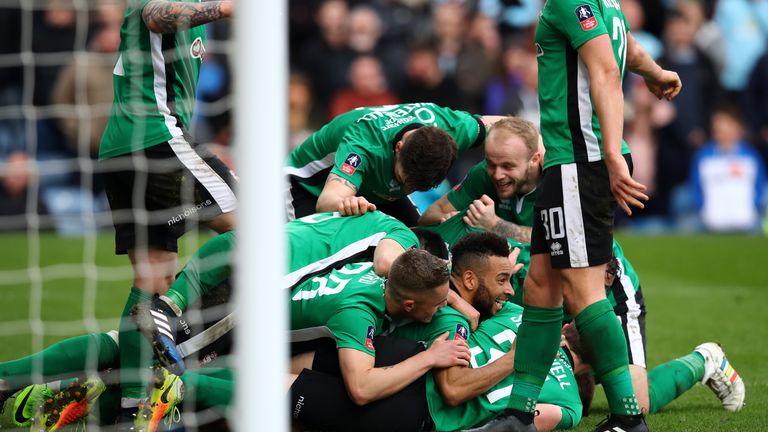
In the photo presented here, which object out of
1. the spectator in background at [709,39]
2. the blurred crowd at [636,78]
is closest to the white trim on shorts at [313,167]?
the blurred crowd at [636,78]

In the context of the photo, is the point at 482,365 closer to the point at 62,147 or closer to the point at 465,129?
the point at 465,129

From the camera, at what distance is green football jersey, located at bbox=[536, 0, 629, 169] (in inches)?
156

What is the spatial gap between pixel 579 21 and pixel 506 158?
1187 millimetres

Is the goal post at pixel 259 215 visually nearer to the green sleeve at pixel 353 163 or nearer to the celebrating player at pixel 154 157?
the celebrating player at pixel 154 157

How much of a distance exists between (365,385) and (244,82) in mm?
1854

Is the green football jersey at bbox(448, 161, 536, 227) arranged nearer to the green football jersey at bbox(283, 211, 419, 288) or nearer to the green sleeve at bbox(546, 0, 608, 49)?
the green football jersey at bbox(283, 211, 419, 288)

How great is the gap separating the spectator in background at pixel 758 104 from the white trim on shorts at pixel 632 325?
8.58 meters

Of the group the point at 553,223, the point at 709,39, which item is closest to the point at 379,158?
the point at 553,223

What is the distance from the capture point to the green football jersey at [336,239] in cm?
485

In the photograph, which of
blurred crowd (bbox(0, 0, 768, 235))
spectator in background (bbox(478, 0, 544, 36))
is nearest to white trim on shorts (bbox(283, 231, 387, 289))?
blurred crowd (bbox(0, 0, 768, 235))

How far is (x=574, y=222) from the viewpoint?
3.96m

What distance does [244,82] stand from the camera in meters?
2.64

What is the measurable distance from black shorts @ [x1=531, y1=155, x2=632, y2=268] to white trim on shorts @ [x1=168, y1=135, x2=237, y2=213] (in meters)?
1.72

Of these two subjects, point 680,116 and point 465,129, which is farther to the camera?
point 680,116
